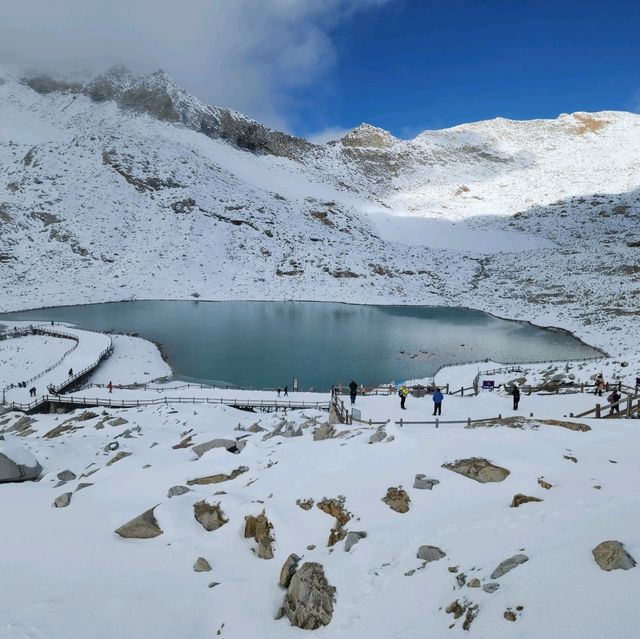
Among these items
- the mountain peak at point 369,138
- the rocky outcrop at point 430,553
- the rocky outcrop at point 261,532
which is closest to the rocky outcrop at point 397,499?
the rocky outcrop at point 430,553

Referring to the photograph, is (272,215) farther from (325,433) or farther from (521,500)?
(521,500)

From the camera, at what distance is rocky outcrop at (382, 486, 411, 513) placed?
8812 millimetres

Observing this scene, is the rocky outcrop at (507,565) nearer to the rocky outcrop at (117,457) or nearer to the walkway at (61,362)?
the rocky outcrop at (117,457)

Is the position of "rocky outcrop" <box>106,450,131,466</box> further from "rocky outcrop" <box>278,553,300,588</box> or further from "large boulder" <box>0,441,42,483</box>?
"rocky outcrop" <box>278,553,300,588</box>

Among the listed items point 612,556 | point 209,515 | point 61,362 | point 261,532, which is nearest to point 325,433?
point 209,515

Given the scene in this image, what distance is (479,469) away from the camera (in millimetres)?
9398

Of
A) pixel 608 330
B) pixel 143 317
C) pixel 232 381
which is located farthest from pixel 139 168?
pixel 608 330

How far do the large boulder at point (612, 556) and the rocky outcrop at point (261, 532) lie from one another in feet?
18.4

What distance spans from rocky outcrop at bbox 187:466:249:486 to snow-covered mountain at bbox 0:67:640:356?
46.6 metres

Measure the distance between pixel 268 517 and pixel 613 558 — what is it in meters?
6.22

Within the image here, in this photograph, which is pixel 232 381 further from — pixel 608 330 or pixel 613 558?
pixel 608 330

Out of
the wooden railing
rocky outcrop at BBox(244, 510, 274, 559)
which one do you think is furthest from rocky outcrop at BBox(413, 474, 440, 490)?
the wooden railing

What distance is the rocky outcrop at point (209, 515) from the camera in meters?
9.90

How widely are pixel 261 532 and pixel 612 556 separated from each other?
6.22 metres
